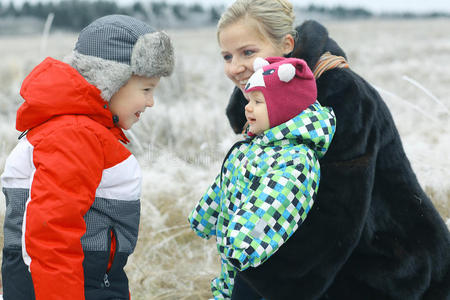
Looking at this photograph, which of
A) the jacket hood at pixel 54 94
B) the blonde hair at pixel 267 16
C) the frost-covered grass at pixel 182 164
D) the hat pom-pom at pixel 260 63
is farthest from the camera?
the frost-covered grass at pixel 182 164

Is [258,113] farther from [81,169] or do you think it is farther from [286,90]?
[81,169]

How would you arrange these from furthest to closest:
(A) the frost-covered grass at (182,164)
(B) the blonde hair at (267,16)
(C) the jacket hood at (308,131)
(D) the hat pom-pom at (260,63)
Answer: (A) the frost-covered grass at (182,164), (B) the blonde hair at (267,16), (D) the hat pom-pom at (260,63), (C) the jacket hood at (308,131)

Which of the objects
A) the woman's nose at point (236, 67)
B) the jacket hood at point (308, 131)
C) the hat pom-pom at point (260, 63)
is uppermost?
the hat pom-pom at point (260, 63)

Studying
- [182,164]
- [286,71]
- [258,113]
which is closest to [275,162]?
[258,113]

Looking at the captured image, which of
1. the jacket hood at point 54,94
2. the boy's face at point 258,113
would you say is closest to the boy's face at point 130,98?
the jacket hood at point 54,94

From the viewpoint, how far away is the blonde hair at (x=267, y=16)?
2252 millimetres

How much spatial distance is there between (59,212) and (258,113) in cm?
83

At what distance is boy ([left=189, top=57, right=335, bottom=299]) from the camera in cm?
183

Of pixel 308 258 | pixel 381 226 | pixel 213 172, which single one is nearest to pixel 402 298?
pixel 381 226

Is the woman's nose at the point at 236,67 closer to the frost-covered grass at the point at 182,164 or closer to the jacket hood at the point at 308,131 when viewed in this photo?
the jacket hood at the point at 308,131

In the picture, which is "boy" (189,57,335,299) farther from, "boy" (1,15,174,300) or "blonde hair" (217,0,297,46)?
"boy" (1,15,174,300)

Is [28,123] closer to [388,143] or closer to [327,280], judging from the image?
[327,280]

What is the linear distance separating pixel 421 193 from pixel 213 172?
204 cm

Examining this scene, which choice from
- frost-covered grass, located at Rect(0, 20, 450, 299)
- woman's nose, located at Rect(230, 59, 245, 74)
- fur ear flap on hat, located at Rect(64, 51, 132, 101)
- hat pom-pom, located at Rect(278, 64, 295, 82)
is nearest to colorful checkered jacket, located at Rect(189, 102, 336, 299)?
hat pom-pom, located at Rect(278, 64, 295, 82)
